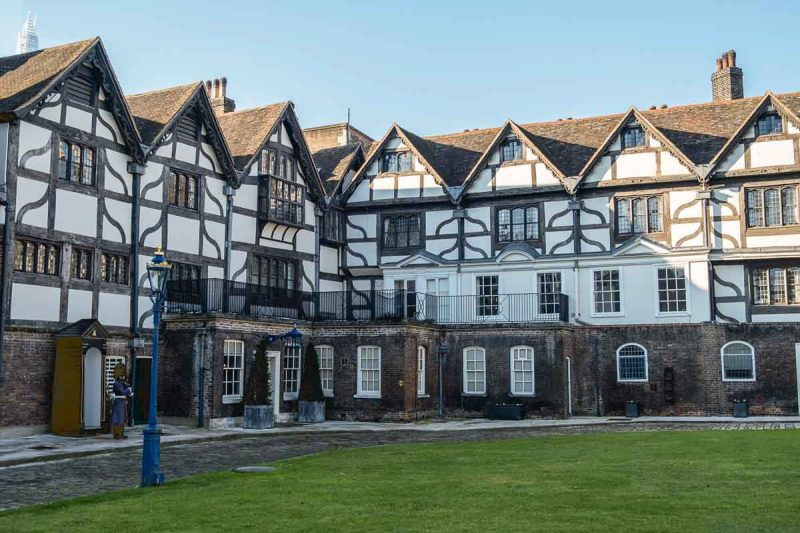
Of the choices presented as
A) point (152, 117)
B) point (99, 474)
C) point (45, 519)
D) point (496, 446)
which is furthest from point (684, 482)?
point (152, 117)

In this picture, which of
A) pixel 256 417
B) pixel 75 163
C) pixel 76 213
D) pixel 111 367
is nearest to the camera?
pixel 76 213

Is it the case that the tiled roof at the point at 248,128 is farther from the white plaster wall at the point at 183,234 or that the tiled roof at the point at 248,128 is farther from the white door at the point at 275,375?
the white door at the point at 275,375

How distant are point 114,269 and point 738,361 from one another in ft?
70.6

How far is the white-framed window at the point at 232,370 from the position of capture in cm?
2731

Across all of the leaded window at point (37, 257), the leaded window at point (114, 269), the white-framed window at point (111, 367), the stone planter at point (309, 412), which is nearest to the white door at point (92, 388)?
the white-framed window at point (111, 367)

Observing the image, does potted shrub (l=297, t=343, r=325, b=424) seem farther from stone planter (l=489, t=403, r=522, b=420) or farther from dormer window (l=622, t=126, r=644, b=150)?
dormer window (l=622, t=126, r=644, b=150)

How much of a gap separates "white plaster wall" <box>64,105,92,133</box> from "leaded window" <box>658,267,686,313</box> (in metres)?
20.4

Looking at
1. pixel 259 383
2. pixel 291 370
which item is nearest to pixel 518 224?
pixel 291 370

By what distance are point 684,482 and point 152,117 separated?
21.4 m

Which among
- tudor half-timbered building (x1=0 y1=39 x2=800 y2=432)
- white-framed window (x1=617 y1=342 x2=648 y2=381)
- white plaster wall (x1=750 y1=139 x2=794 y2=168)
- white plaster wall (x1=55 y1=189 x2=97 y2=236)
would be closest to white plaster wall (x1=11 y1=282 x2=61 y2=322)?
tudor half-timbered building (x1=0 y1=39 x2=800 y2=432)

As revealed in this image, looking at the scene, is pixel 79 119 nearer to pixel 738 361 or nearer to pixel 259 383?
pixel 259 383

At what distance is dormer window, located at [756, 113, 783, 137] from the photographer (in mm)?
31141

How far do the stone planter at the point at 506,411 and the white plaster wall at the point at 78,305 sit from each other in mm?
14666

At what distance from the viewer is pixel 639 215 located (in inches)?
1296
